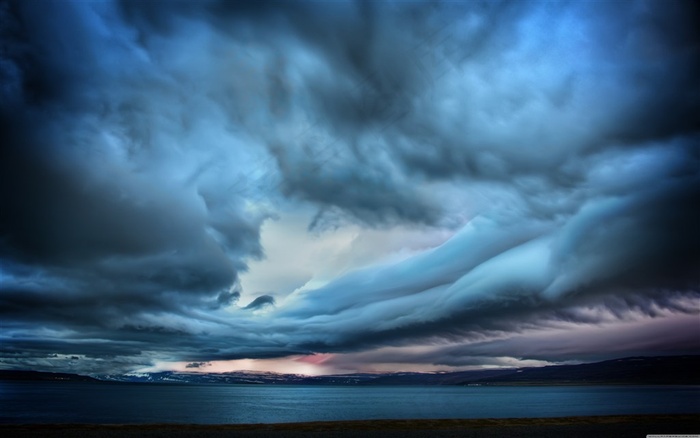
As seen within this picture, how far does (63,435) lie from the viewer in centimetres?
6569

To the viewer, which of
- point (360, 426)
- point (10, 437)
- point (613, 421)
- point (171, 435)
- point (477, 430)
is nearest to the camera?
point (10, 437)

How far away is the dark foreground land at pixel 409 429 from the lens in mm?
67750

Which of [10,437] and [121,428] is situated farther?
[121,428]

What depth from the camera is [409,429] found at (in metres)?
75.1

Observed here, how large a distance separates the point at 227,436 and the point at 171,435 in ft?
27.7

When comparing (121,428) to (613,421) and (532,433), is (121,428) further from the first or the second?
(613,421)

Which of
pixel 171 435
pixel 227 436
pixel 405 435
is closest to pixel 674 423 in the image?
→ pixel 405 435

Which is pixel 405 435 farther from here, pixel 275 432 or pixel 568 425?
pixel 568 425

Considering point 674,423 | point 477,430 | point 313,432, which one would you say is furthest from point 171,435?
point 674,423

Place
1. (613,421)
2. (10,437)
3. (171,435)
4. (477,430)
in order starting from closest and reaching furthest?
(10,437), (171,435), (477,430), (613,421)

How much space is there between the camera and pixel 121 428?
7625 cm

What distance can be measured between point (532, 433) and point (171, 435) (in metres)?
54.6

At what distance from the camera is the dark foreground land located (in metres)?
67.8

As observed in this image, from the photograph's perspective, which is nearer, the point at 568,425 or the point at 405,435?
the point at 405,435
